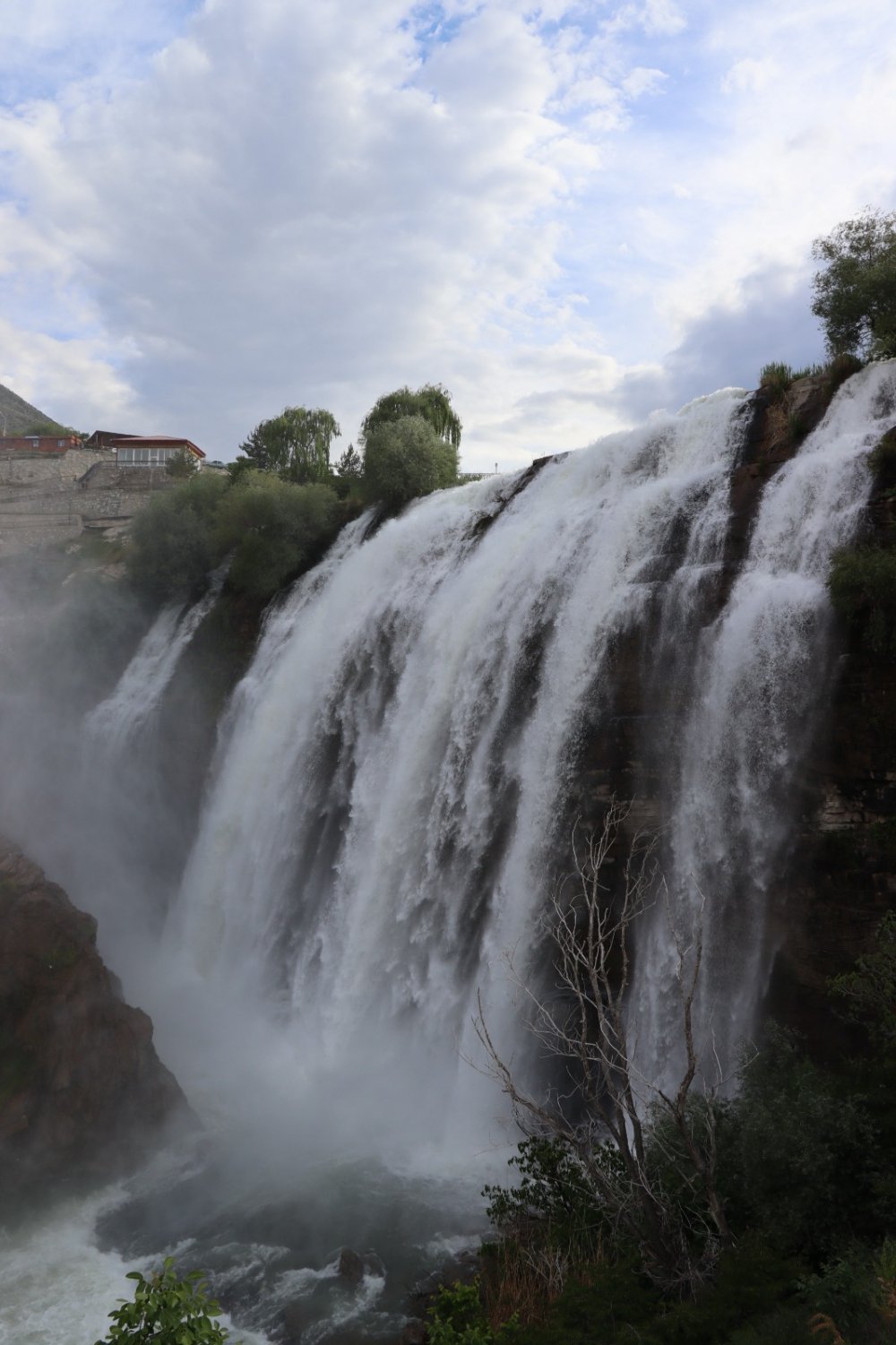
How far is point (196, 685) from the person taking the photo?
2817 cm

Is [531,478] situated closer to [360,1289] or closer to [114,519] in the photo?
[360,1289]

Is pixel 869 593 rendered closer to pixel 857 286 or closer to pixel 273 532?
pixel 857 286

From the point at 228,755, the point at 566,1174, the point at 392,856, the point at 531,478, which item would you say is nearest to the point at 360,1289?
the point at 566,1174

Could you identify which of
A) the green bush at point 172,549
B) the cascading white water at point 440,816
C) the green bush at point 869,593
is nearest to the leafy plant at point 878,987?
the cascading white water at point 440,816

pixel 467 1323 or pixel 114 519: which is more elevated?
pixel 114 519

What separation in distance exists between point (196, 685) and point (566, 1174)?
786 inches

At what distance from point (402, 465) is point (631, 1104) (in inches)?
979

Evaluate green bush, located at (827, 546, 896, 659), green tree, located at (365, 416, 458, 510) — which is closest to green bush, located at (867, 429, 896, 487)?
green bush, located at (827, 546, 896, 659)

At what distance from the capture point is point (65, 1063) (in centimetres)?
1523

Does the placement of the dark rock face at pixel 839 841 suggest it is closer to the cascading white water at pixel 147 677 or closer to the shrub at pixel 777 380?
the shrub at pixel 777 380

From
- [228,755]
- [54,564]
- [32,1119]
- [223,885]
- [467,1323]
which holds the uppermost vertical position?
[54,564]

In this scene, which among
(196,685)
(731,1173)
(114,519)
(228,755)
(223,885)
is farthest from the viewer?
(114,519)

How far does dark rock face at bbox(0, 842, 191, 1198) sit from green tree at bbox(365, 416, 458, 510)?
17.9m

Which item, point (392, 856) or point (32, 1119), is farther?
point (392, 856)
